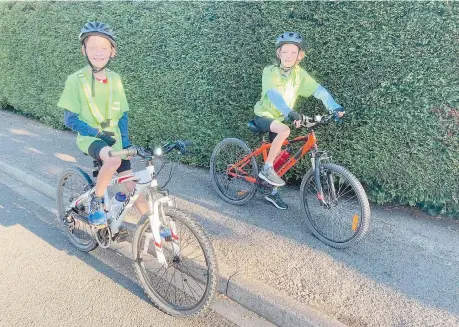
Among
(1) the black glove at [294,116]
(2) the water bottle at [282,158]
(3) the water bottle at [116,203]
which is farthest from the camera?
(2) the water bottle at [282,158]

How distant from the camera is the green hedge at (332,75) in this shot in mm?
3936

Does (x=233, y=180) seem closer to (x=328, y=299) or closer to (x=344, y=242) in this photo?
(x=344, y=242)

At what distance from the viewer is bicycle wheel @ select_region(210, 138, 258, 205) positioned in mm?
4730

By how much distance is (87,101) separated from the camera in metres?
3.35

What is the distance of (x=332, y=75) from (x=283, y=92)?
72 centimetres

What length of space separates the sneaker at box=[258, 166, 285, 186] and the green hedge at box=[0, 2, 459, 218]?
89 cm

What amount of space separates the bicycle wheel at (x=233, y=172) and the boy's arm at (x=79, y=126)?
1.93 m

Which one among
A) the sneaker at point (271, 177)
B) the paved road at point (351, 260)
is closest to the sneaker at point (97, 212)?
the paved road at point (351, 260)

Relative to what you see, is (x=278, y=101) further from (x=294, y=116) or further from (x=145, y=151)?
(x=145, y=151)

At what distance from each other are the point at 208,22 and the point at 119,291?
3.75 meters

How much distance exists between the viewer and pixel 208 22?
17.7 feet

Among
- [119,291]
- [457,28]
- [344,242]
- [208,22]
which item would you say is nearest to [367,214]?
[344,242]

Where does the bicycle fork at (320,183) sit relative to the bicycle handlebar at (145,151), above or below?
below

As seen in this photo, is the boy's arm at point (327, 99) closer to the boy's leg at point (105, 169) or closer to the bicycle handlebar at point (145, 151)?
the bicycle handlebar at point (145, 151)
